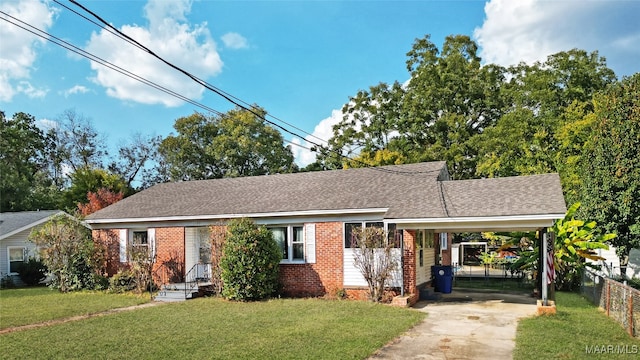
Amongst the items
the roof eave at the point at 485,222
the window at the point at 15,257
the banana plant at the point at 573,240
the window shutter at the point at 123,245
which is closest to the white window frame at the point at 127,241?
the window shutter at the point at 123,245

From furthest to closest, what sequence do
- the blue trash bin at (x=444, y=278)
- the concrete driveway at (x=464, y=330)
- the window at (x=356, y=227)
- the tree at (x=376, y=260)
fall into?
1. the blue trash bin at (x=444, y=278)
2. the window at (x=356, y=227)
3. the tree at (x=376, y=260)
4. the concrete driveway at (x=464, y=330)

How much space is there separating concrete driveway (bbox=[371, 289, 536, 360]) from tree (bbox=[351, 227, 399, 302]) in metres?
1.25

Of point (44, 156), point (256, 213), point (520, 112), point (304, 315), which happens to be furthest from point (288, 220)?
point (44, 156)

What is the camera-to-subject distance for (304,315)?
1255cm

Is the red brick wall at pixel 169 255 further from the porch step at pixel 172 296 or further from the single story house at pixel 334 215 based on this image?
the porch step at pixel 172 296

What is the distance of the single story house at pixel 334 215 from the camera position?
1416cm

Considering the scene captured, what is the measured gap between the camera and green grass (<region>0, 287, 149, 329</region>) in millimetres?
13413

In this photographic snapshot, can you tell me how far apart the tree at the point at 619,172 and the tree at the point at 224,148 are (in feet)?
89.7

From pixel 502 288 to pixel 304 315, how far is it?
9.99 m

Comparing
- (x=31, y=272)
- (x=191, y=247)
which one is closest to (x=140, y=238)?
(x=191, y=247)

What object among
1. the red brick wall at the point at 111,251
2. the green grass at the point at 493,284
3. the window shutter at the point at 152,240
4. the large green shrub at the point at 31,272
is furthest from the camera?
the large green shrub at the point at 31,272

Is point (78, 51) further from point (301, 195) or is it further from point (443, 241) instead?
point (443, 241)

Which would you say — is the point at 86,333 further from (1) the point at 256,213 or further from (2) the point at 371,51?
(2) the point at 371,51

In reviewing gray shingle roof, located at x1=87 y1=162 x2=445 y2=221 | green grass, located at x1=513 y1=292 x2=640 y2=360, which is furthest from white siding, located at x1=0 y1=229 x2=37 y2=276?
green grass, located at x1=513 y1=292 x2=640 y2=360
